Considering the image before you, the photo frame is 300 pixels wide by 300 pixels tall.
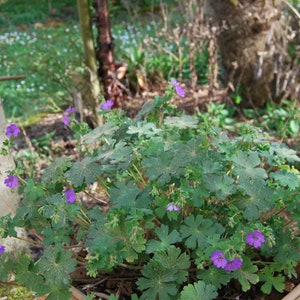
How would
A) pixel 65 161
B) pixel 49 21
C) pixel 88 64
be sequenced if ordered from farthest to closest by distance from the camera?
pixel 49 21 < pixel 88 64 < pixel 65 161

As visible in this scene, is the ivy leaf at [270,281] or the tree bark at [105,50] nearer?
the ivy leaf at [270,281]

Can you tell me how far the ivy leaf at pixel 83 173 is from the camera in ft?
5.59

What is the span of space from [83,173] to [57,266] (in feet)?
1.08

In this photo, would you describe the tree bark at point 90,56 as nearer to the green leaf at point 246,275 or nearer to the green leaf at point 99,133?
the green leaf at point 99,133

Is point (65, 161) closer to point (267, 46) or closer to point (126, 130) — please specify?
point (126, 130)

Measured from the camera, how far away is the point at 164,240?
5.12 feet

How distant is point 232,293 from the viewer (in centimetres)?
182


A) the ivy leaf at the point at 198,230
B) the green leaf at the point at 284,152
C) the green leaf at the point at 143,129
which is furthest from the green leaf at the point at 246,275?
the green leaf at the point at 143,129

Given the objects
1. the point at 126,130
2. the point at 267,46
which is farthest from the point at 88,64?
the point at 126,130

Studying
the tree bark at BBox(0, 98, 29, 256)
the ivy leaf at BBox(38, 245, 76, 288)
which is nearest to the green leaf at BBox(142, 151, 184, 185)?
the ivy leaf at BBox(38, 245, 76, 288)

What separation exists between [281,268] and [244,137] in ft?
1.47

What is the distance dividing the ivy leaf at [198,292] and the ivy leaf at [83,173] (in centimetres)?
48

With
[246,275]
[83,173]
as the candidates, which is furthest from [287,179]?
[83,173]

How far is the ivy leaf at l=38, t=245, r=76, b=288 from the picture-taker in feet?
5.00
